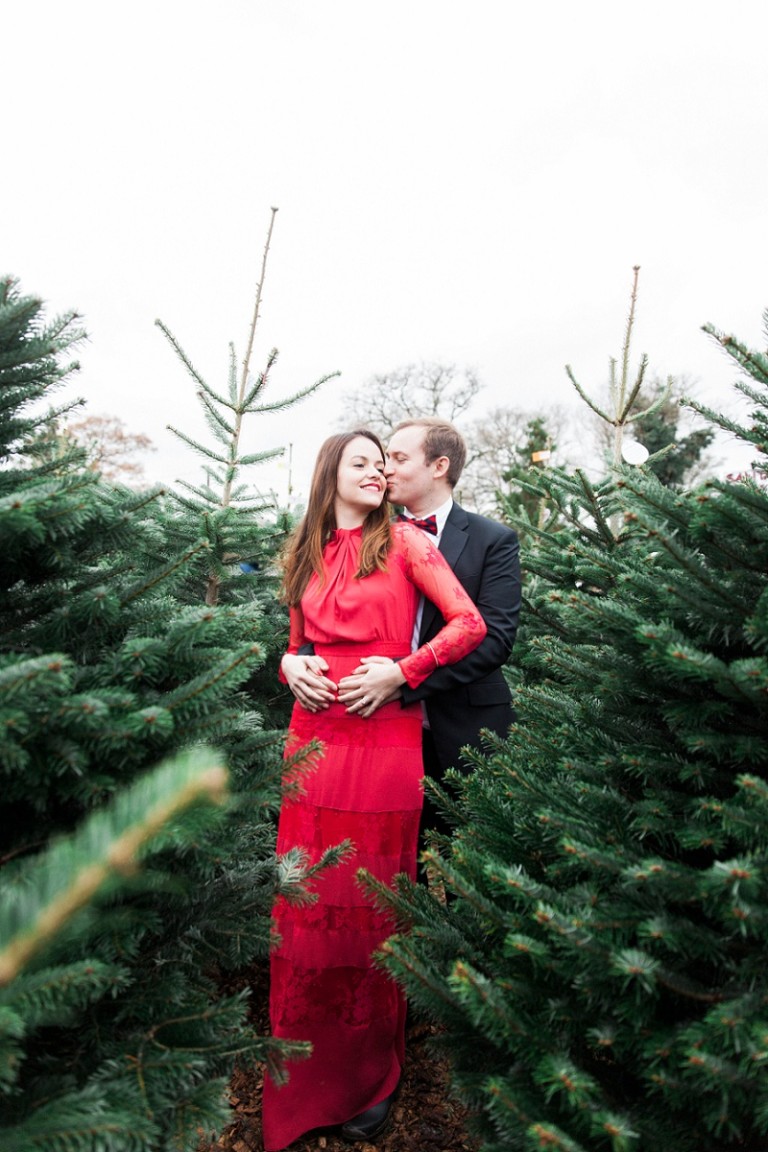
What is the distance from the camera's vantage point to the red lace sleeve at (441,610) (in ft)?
9.13

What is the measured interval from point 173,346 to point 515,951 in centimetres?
401

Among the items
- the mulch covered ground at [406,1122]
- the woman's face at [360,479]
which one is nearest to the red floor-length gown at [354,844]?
the mulch covered ground at [406,1122]

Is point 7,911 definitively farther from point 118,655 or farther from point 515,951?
point 515,951

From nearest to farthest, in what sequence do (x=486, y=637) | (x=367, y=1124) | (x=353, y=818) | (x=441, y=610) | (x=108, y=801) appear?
(x=108, y=801), (x=367, y=1124), (x=353, y=818), (x=441, y=610), (x=486, y=637)

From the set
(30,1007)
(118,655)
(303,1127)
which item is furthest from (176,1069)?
(303,1127)

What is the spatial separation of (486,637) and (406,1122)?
1980 millimetres

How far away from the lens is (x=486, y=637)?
3.37 metres

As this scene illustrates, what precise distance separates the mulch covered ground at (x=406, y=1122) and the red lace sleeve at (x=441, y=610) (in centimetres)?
131

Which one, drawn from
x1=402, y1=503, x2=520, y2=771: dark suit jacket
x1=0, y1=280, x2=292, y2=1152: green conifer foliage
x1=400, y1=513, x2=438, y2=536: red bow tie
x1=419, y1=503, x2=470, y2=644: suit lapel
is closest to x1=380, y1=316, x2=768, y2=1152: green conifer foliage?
x1=0, y1=280, x2=292, y2=1152: green conifer foliage

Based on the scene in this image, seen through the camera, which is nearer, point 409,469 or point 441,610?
point 441,610

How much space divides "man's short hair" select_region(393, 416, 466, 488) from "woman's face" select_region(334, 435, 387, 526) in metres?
0.63

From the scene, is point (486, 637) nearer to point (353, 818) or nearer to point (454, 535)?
point (454, 535)

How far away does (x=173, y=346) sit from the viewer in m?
4.41

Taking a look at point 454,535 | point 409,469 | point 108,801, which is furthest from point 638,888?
point 409,469
